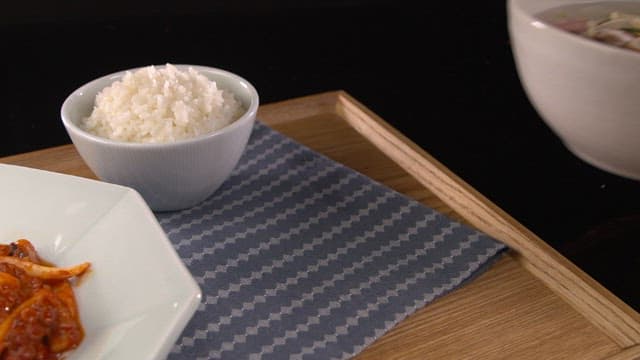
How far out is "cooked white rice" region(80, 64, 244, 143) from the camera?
3.44 ft

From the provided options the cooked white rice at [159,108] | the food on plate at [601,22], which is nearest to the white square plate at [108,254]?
the cooked white rice at [159,108]

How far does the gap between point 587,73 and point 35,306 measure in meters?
0.73

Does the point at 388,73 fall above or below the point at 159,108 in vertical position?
below

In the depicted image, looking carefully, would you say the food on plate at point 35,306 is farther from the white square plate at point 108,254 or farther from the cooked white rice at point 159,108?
the cooked white rice at point 159,108

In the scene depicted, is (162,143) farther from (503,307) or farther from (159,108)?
(503,307)

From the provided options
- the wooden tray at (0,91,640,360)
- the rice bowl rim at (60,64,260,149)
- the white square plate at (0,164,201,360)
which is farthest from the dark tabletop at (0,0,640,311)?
the white square plate at (0,164,201,360)

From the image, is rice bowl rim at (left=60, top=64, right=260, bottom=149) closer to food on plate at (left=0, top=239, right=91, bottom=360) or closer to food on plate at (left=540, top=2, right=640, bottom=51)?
food on plate at (left=0, top=239, right=91, bottom=360)

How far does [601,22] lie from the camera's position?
3.67ft

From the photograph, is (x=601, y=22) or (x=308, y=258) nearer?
(x=308, y=258)

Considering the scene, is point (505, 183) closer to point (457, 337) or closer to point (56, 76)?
point (457, 337)

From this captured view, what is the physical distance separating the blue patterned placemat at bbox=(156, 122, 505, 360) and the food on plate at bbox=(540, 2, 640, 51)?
1.06 ft

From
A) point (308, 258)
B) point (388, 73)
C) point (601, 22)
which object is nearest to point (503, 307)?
point (308, 258)

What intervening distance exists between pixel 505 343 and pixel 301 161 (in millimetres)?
507

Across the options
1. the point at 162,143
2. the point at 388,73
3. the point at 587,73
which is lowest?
the point at 388,73
